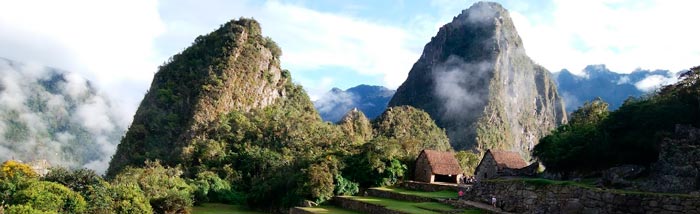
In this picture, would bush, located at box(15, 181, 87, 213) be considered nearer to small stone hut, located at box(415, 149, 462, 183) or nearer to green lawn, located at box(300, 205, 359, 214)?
green lawn, located at box(300, 205, 359, 214)

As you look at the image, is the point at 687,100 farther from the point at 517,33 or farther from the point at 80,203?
the point at 517,33

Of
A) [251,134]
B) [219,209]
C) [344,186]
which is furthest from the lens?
[251,134]

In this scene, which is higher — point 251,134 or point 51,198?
point 251,134

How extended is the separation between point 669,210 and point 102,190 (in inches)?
673

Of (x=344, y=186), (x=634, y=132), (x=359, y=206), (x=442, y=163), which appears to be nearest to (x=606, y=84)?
(x=442, y=163)

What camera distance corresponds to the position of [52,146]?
48500 millimetres

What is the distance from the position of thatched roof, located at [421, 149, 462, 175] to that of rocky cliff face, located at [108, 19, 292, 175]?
54.6ft

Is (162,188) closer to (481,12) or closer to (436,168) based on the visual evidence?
(436,168)

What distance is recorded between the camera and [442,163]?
90.6 ft

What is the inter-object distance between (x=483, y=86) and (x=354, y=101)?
25.2 meters

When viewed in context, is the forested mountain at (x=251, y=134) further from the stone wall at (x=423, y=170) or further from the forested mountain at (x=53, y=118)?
the forested mountain at (x=53, y=118)

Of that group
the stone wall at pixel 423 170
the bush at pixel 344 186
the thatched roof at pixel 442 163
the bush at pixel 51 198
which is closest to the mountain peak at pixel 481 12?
the thatched roof at pixel 442 163

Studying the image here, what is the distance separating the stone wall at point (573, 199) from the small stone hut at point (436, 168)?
936 cm

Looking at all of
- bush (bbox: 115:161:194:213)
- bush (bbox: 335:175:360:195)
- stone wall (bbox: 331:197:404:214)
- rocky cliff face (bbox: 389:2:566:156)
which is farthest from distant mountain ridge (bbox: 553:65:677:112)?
bush (bbox: 115:161:194:213)
